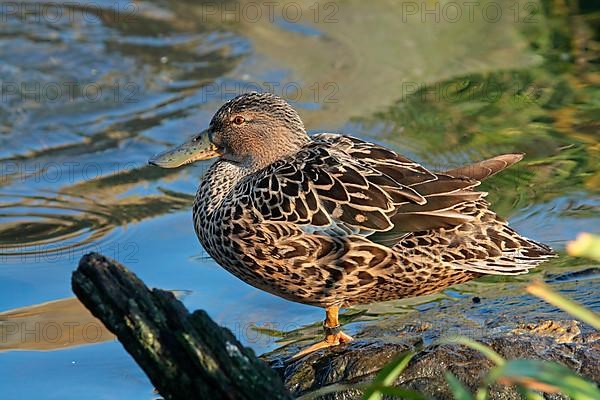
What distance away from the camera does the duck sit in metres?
5.62

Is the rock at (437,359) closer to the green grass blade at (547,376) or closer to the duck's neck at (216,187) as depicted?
the duck's neck at (216,187)

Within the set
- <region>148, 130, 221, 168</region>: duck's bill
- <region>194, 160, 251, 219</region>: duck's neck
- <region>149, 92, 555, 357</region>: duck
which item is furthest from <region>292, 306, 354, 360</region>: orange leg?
<region>148, 130, 221, 168</region>: duck's bill

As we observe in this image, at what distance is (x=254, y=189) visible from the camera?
582cm

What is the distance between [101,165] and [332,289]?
12.0ft

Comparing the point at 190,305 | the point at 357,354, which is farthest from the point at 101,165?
the point at 357,354

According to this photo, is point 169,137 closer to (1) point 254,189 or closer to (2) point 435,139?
(2) point 435,139

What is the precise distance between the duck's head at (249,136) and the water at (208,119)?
0.91m

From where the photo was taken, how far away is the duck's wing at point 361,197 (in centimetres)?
561

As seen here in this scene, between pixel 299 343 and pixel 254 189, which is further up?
pixel 254 189

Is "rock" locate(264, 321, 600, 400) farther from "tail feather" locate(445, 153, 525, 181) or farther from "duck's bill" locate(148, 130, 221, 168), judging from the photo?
"duck's bill" locate(148, 130, 221, 168)

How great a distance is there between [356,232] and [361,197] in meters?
0.19

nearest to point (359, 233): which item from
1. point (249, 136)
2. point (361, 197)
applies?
point (361, 197)

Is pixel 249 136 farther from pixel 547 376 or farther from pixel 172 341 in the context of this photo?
pixel 547 376

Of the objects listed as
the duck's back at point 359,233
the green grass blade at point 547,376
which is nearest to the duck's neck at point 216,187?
the duck's back at point 359,233
